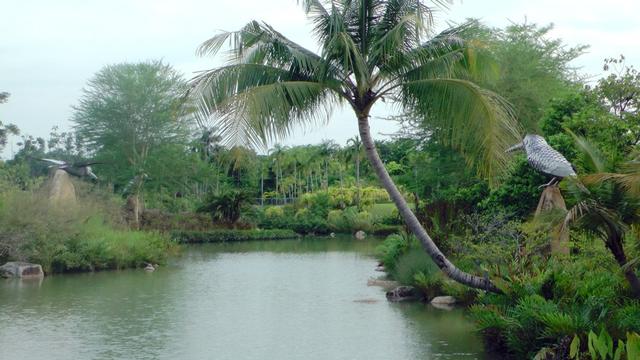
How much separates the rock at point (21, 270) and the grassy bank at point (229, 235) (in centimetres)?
1619

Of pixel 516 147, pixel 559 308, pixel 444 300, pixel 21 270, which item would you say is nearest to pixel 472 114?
pixel 516 147

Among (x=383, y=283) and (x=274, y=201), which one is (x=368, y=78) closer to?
(x=383, y=283)

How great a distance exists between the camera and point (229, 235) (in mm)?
42375

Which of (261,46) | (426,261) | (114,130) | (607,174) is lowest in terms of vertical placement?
(426,261)

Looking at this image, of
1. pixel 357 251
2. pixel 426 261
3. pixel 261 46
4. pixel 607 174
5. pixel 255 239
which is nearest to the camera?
pixel 607 174

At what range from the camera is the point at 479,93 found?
1177 cm

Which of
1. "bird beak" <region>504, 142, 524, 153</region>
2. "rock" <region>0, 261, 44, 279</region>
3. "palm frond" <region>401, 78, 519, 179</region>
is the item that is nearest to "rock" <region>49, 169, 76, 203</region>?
"rock" <region>0, 261, 44, 279</region>

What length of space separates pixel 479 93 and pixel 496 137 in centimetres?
68

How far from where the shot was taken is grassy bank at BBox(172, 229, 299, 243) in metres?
40.8

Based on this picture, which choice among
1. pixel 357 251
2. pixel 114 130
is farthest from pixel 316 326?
pixel 114 130

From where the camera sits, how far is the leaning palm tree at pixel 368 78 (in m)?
11.9

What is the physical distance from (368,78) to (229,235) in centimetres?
3072

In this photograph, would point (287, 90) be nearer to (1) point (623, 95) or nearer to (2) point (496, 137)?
(2) point (496, 137)

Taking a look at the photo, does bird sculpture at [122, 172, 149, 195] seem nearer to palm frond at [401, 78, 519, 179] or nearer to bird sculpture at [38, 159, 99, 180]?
bird sculpture at [38, 159, 99, 180]
